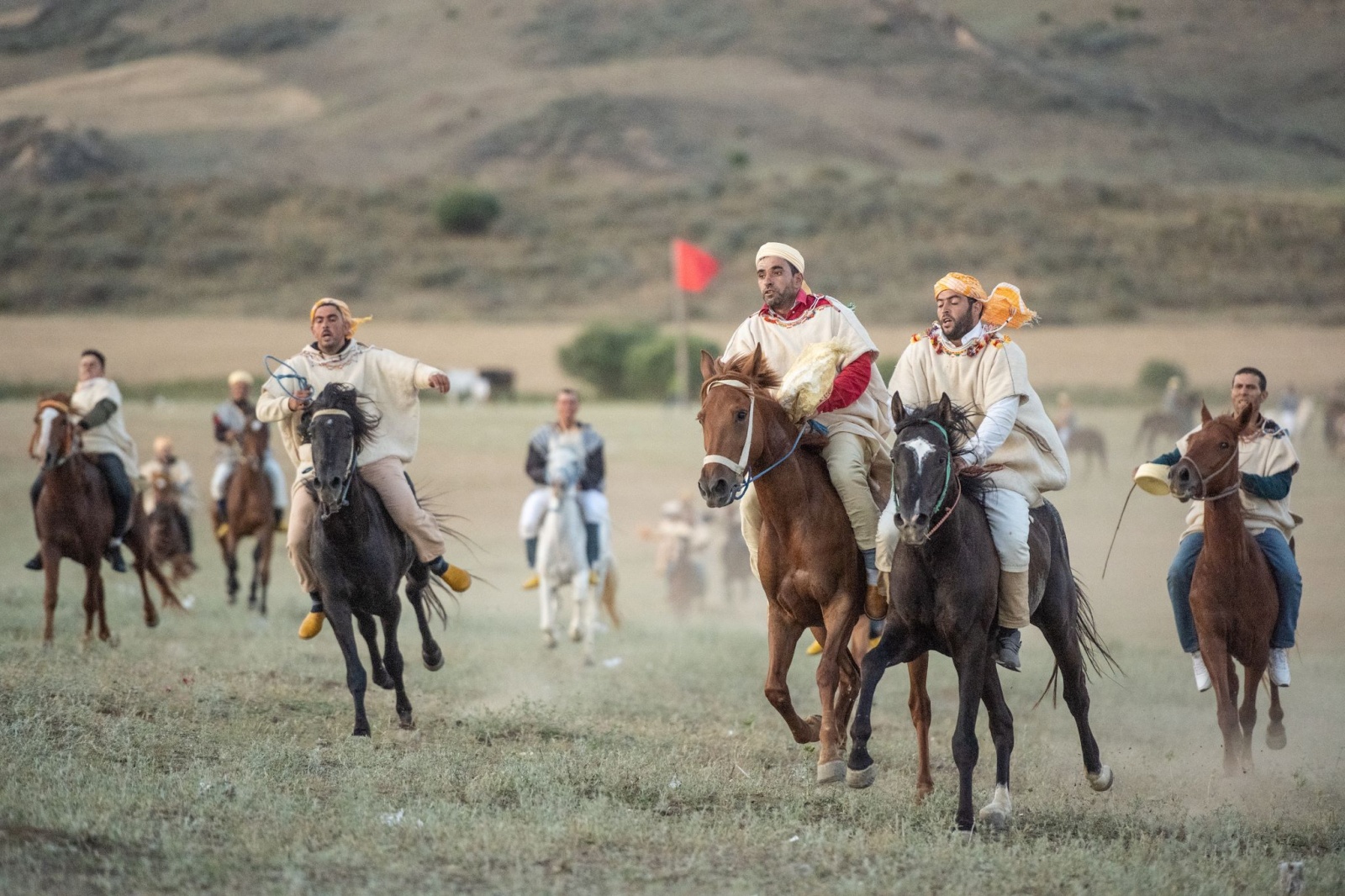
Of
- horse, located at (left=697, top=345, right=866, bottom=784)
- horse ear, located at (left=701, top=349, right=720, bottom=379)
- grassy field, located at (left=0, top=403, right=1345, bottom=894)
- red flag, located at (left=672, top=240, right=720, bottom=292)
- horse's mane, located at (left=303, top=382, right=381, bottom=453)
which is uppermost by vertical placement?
red flag, located at (left=672, top=240, right=720, bottom=292)

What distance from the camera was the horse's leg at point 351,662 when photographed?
8844 mm

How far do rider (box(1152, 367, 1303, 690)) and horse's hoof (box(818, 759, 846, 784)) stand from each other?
10.4 feet

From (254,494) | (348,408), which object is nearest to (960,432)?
(348,408)

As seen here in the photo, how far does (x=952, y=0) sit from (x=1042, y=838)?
6246 cm

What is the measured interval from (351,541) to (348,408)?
32.7 inches

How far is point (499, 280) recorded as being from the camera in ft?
203

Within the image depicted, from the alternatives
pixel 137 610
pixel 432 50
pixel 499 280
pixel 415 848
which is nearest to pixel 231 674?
pixel 415 848

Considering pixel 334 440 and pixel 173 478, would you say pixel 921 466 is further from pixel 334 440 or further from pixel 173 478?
pixel 173 478

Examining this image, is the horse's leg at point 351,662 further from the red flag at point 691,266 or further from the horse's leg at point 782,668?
the red flag at point 691,266

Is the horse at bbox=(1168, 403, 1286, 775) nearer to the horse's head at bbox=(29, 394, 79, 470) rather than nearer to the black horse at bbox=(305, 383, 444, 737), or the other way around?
the black horse at bbox=(305, 383, 444, 737)

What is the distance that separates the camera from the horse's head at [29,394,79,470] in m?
11.7

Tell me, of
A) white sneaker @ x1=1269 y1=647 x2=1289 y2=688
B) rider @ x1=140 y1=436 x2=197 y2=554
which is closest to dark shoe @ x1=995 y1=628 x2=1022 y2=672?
white sneaker @ x1=1269 y1=647 x2=1289 y2=688

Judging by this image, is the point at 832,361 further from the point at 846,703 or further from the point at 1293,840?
the point at 1293,840

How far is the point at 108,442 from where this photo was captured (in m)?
12.4
